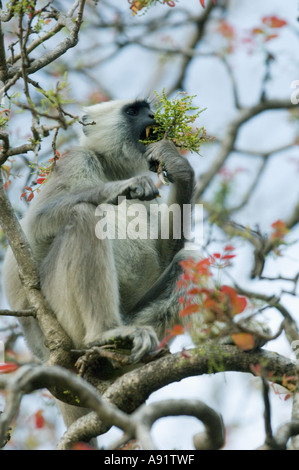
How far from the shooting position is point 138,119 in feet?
23.7

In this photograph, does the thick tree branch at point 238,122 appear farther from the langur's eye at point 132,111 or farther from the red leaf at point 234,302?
the red leaf at point 234,302

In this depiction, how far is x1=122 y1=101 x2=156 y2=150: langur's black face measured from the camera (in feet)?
23.0

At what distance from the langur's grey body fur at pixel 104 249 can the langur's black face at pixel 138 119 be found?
0.03 ft

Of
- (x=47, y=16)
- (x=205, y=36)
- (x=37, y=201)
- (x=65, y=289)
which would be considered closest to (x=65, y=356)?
(x=65, y=289)

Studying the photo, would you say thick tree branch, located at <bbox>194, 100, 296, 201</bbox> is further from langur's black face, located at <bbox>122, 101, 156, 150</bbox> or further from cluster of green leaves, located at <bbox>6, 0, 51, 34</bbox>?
cluster of green leaves, located at <bbox>6, 0, 51, 34</bbox>

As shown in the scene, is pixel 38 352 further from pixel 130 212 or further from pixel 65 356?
pixel 130 212

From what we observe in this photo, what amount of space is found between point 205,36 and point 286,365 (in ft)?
28.5

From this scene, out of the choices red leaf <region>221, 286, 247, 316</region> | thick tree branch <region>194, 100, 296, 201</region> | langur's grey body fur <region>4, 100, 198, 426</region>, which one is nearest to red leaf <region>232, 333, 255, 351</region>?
red leaf <region>221, 286, 247, 316</region>

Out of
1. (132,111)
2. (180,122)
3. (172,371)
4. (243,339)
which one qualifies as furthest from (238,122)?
(243,339)

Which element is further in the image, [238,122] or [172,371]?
[238,122]

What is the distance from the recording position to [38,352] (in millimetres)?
6207

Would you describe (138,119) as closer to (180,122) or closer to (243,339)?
(180,122)

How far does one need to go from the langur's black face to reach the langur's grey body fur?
1cm

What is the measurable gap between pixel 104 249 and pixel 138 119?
2.08 m
